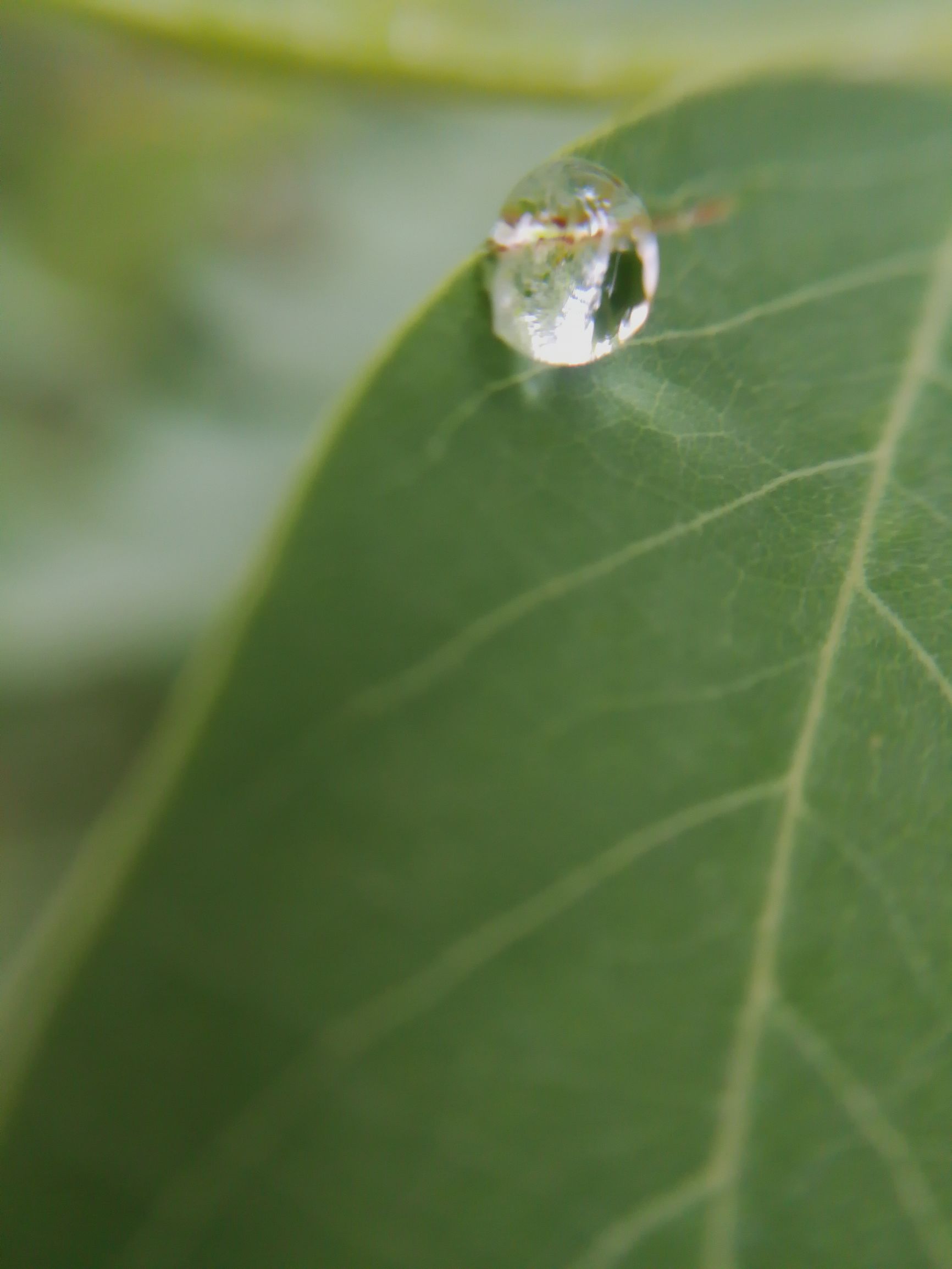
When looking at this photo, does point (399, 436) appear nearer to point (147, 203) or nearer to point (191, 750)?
point (191, 750)

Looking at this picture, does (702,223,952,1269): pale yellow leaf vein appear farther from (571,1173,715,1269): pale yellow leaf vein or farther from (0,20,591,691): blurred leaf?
(0,20,591,691): blurred leaf

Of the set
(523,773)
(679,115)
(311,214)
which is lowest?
(523,773)

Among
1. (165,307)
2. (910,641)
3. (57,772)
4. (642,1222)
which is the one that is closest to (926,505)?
(910,641)

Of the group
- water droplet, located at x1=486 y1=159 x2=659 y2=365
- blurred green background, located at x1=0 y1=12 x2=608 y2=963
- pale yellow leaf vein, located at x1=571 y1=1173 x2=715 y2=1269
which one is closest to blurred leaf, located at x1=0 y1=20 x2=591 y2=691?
blurred green background, located at x1=0 y1=12 x2=608 y2=963

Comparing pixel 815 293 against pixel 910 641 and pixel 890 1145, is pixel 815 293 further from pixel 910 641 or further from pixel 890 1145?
pixel 890 1145

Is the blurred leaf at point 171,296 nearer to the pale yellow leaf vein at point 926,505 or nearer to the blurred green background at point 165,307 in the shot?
the blurred green background at point 165,307

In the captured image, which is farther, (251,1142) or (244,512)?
(244,512)

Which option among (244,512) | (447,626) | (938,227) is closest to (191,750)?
(447,626)
